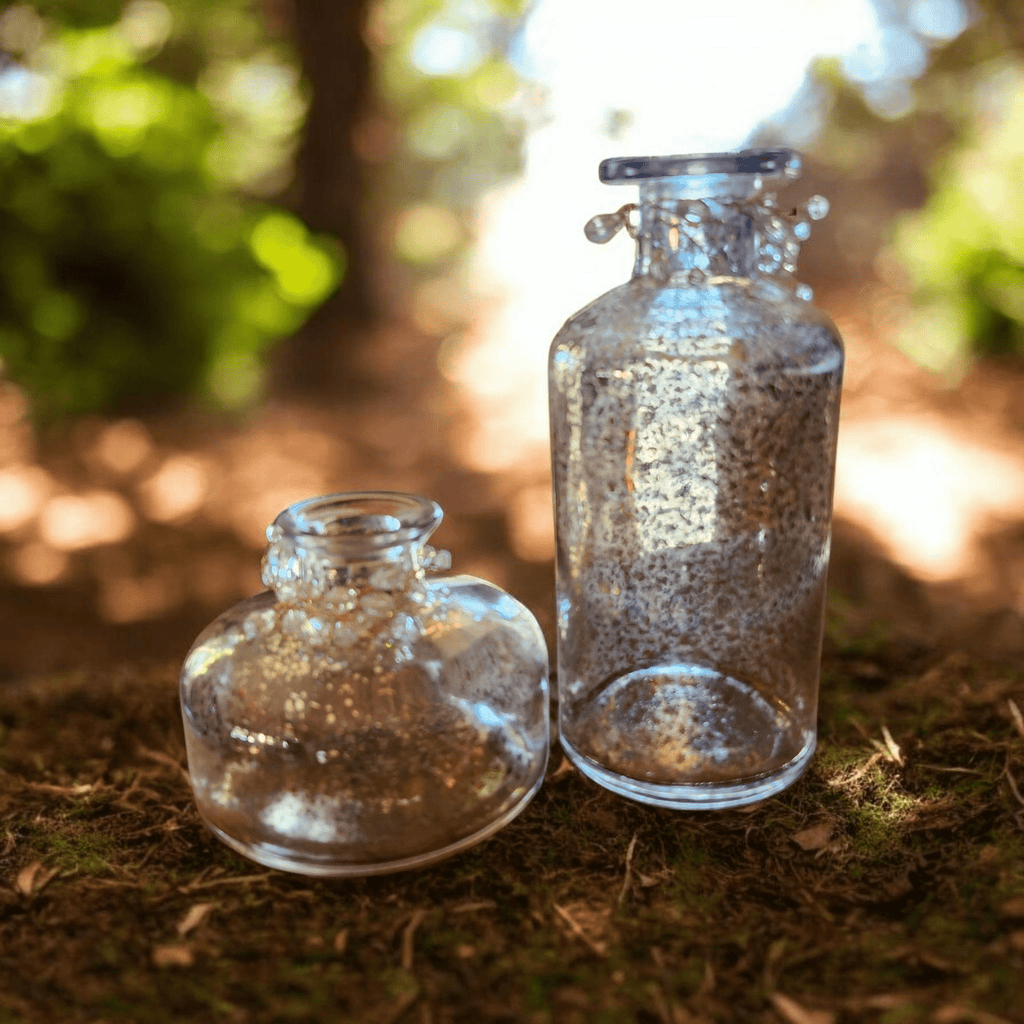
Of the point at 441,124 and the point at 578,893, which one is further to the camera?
the point at 441,124

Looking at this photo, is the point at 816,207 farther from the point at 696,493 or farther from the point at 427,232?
the point at 427,232

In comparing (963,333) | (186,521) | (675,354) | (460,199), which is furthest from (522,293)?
(675,354)

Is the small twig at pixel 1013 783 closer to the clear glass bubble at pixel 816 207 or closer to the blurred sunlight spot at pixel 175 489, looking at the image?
the clear glass bubble at pixel 816 207

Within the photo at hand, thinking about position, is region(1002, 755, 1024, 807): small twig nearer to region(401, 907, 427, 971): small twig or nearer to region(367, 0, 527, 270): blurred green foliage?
region(401, 907, 427, 971): small twig

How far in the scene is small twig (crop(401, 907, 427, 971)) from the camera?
3.11ft

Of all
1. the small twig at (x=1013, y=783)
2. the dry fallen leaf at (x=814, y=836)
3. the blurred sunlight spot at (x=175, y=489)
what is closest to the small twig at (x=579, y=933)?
the dry fallen leaf at (x=814, y=836)

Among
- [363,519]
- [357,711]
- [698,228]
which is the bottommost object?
[357,711]

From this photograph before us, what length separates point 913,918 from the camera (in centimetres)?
98

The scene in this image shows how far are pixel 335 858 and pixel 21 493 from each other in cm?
321

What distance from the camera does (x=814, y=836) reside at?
1108 millimetres

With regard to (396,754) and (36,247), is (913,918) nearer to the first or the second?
(396,754)

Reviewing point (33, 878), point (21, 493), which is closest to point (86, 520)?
point (21, 493)

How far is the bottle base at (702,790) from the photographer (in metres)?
1.13

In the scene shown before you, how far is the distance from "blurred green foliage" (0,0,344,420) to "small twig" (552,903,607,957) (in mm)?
2995
